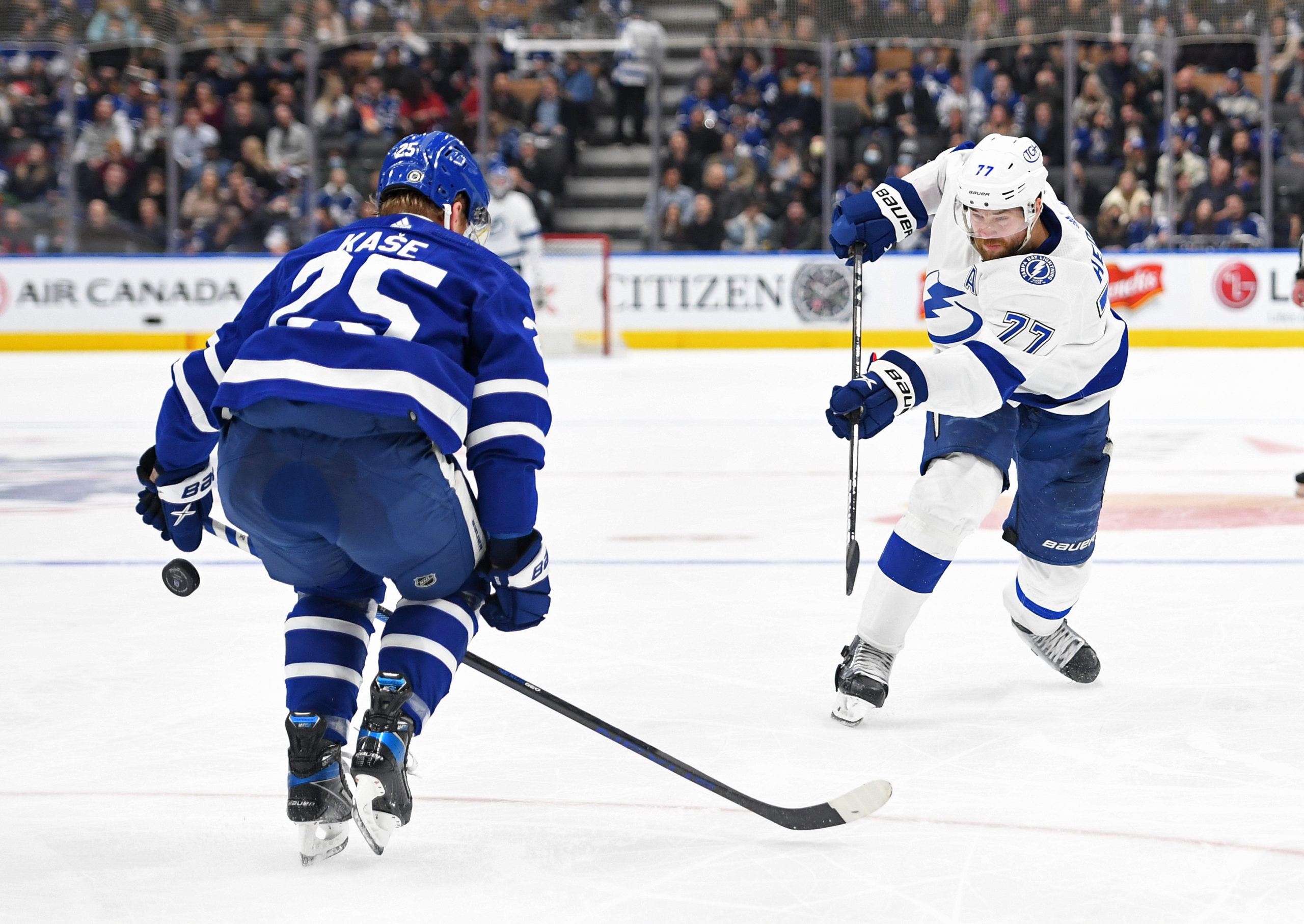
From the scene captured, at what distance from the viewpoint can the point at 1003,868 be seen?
1993mm

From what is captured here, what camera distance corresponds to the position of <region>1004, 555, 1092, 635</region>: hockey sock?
2.98m

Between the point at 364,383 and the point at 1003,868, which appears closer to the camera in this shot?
the point at 364,383

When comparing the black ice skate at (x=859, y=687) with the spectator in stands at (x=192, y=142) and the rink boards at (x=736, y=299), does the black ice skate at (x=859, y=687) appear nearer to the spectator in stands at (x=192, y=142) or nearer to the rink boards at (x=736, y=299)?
the rink boards at (x=736, y=299)

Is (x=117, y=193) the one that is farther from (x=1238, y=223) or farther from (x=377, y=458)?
(x=377, y=458)

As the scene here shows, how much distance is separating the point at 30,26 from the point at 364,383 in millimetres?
11458

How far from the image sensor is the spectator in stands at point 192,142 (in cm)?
1175

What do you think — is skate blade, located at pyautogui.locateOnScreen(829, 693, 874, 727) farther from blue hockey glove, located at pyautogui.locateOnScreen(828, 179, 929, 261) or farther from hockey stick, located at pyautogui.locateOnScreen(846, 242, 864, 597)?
blue hockey glove, located at pyautogui.locateOnScreen(828, 179, 929, 261)

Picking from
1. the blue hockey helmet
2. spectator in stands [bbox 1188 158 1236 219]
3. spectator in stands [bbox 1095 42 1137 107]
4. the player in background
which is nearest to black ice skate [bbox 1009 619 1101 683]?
the blue hockey helmet

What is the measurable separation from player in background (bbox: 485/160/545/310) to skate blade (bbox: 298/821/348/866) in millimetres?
8220

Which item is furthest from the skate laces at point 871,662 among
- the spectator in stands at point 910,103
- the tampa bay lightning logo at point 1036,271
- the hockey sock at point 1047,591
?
the spectator in stands at point 910,103

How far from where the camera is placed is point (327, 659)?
1971mm

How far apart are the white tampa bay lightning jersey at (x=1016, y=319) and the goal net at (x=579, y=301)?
8201mm

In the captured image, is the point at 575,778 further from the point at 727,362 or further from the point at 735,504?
the point at 727,362

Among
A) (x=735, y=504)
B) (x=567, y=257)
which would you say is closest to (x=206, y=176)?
(x=567, y=257)
